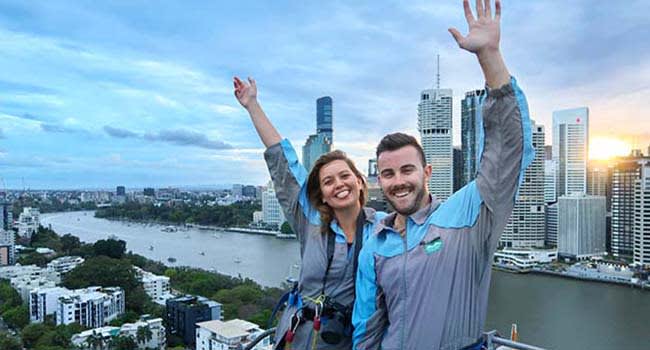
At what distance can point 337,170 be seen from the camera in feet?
2.34

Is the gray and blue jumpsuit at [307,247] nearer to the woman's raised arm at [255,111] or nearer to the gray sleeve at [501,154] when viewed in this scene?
the woman's raised arm at [255,111]

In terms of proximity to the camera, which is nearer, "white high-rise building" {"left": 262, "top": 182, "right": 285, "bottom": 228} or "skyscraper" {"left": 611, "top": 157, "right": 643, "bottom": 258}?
"skyscraper" {"left": 611, "top": 157, "right": 643, "bottom": 258}

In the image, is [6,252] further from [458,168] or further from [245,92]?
[245,92]

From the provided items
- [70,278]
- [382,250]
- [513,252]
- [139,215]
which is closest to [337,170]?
[382,250]

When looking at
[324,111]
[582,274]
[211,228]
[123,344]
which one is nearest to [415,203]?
[123,344]

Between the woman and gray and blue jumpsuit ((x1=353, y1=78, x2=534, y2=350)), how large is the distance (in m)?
0.12

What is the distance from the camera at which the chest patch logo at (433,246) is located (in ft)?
1.72

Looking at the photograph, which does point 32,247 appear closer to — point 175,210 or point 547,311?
point 175,210

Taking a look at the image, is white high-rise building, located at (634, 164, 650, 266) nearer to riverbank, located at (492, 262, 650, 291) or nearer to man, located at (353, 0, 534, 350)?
riverbank, located at (492, 262, 650, 291)

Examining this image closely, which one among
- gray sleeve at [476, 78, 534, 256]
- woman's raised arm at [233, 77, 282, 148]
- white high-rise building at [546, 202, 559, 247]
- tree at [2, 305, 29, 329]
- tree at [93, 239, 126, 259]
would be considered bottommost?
tree at [2, 305, 29, 329]

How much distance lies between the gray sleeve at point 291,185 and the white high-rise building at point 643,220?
11032 mm

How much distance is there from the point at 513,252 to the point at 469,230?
1131 centimetres

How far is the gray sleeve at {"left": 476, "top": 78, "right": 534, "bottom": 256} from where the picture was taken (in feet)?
1.63

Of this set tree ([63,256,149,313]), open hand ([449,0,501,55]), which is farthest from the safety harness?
tree ([63,256,149,313])
